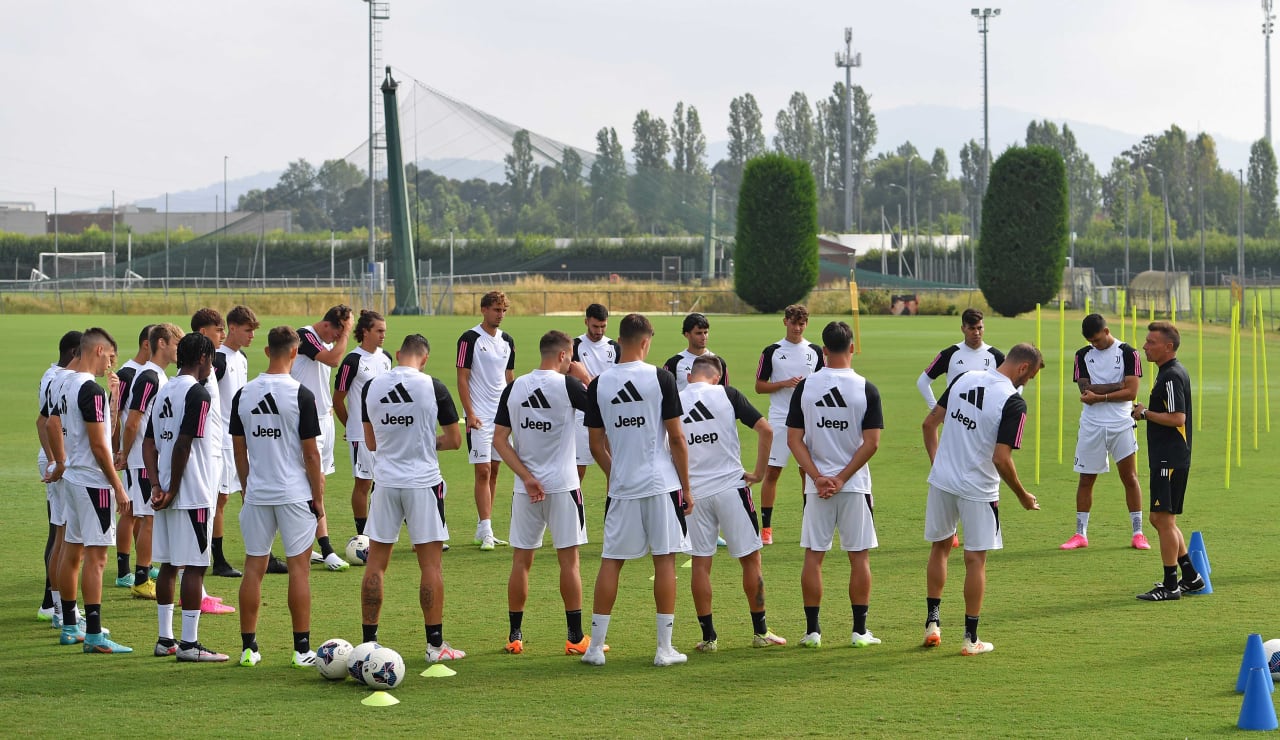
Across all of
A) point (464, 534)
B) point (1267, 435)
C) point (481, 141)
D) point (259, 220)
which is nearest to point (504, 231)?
point (481, 141)

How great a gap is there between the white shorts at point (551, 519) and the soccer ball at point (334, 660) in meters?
1.37

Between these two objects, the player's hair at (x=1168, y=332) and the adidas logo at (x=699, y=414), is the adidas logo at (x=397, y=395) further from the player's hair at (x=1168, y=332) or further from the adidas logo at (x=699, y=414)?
the player's hair at (x=1168, y=332)

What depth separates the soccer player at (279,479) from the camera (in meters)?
8.69

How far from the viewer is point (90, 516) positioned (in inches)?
364

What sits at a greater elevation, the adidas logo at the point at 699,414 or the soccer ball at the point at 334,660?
the adidas logo at the point at 699,414

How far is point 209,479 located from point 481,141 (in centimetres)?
8763

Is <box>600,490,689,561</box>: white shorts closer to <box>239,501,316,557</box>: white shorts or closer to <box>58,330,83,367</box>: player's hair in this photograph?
<box>239,501,316,557</box>: white shorts

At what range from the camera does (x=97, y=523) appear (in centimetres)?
923

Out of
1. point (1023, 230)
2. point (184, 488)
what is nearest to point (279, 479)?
point (184, 488)

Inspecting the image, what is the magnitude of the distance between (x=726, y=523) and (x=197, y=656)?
11.5ft

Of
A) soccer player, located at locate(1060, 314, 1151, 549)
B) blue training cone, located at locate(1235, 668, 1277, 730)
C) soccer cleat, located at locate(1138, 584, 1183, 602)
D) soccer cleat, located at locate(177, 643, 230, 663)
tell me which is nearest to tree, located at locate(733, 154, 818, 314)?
soccer player, located at locate(1060, 314, 1151, 549)

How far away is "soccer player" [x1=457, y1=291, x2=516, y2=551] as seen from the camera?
41.7 feet

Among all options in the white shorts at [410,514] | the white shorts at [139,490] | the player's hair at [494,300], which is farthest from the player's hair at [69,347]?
the player's hair at [494,300]

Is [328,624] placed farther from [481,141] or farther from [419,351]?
[481,141]
